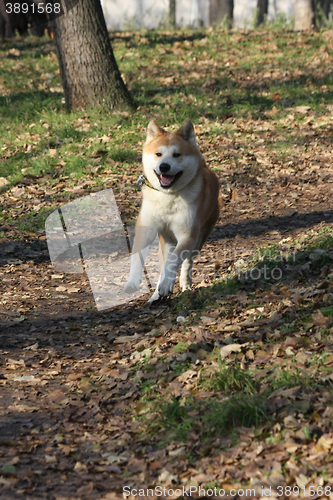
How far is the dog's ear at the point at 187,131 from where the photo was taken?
6.12 meters

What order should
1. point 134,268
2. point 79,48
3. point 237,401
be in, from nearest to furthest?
1. point 237,401
2. point 134,268
3. point 79,48

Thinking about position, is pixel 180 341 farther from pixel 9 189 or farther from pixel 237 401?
pixel 9 189

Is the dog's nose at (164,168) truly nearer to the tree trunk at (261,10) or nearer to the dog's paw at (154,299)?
the dog's paw at (154,299)

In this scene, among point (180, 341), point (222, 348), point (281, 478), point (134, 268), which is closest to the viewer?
point (281, 478)

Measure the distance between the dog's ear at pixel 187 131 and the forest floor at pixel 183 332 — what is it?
1.41m

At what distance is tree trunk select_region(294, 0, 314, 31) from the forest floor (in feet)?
21.9

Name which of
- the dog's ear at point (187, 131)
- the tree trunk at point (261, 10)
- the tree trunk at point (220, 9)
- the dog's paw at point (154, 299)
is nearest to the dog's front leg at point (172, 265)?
the dog's paw at point (154, 299)

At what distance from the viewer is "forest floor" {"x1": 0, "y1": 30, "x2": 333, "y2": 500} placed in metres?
3.25

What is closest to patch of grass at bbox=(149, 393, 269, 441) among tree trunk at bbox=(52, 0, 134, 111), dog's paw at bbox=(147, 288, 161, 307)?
dog's paw at bbox=(147, 288, 161, 307)

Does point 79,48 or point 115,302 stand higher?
point 79,48

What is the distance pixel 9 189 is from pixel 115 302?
380cm

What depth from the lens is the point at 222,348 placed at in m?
4.23

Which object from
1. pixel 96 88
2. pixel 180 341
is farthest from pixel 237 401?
pixel 96 88

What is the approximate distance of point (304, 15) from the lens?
17453 millimetres
